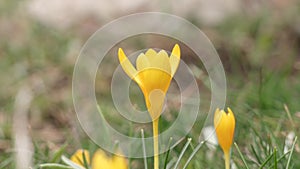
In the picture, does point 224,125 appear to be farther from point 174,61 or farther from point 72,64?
point 72,64

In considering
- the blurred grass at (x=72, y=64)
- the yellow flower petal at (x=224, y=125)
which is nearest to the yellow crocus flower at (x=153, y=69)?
the yellow flower petal at (x=224, y=125)

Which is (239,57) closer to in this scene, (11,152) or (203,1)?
(203,1)

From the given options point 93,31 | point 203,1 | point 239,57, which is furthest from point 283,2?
point 93,31

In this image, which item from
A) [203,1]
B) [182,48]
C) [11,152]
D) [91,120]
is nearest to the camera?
[11,152]

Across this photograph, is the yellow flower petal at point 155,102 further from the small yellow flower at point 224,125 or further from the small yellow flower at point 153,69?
the small yellow flower at point 224,125

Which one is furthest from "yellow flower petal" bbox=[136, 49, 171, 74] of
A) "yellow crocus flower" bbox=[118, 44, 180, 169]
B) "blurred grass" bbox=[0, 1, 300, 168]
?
"blurred grass" bbox=[0, 1, 300, 168]

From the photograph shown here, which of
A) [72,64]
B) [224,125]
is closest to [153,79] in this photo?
[224,125]

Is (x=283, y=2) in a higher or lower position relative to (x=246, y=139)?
higher
